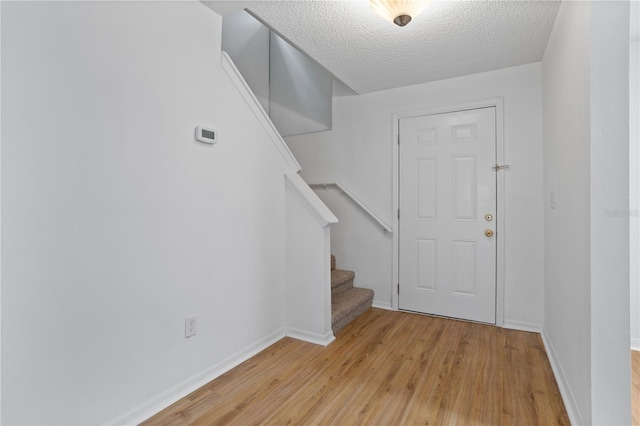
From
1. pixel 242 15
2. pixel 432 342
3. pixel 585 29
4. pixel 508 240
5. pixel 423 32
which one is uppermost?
pixel 242 15

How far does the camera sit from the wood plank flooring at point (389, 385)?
63.4 inches

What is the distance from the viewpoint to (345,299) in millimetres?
3002

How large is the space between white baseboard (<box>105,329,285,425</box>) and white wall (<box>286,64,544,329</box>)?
1.48 meters

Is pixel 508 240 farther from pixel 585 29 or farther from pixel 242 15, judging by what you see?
pixel 242 15

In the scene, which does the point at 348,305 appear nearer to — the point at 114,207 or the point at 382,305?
the point at 382,305

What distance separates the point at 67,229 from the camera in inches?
51.3

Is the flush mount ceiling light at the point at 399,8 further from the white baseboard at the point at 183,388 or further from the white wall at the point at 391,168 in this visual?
the white baseboard at the point at 183,388

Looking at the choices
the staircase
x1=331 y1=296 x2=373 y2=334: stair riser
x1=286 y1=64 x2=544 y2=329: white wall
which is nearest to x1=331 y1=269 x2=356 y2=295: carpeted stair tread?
the staircase

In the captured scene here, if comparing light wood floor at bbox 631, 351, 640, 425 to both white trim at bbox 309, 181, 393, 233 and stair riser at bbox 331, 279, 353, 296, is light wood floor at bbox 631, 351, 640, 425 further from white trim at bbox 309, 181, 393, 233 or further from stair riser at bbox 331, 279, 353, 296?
stair riser at bbox 331, 279, 353, 296

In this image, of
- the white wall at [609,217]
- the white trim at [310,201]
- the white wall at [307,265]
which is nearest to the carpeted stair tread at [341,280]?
the white wall at [307,265]

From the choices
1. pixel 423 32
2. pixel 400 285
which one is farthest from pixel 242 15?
pixel 400 285

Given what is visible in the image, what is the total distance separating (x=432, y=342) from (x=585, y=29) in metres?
2.11

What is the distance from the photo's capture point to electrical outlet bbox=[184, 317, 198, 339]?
70.9 inches

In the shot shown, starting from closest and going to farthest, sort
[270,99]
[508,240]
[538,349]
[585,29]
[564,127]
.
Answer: [585,29], [564,127], [538,349], [508,240], [270,99]
